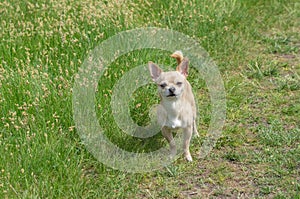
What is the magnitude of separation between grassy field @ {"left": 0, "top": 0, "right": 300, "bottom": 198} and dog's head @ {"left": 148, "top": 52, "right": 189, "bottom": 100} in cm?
59

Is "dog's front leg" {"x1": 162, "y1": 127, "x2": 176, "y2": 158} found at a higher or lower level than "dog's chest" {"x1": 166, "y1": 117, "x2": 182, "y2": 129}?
lower

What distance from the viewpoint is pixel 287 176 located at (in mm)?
4742

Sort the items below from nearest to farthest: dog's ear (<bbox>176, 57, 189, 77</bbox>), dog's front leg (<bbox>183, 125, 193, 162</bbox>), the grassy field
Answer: the grassy field, dog's ear (<bbox>176, 57, 189, 77</bbox>), dog's front leg (<bbox>183, 125, 193, 162</bbox>)

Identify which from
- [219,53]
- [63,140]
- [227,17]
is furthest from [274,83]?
[63,140]

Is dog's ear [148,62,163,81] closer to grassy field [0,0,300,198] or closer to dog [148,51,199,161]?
Result: dog [148,51,199,161]

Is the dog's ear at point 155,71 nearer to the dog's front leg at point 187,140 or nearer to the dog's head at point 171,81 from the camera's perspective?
the dog's head at point 171,81

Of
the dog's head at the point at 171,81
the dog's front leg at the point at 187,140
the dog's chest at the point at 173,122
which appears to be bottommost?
the dog's front leg at the point at 187,140

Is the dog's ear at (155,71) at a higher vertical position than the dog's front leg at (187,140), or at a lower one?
higher

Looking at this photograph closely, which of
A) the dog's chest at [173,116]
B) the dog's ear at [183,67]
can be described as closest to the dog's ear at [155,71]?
the dog's ear at [183,67]

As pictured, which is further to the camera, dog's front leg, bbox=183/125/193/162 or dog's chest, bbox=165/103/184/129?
dog's front leg, bbox=183/125/193/162

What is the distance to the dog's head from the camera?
464cm

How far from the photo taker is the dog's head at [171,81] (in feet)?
15.2

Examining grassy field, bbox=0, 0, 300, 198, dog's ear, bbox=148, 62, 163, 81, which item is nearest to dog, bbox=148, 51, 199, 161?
dog's ear, bbox=148, 62, 163, 81

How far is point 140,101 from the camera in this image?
547 cm
